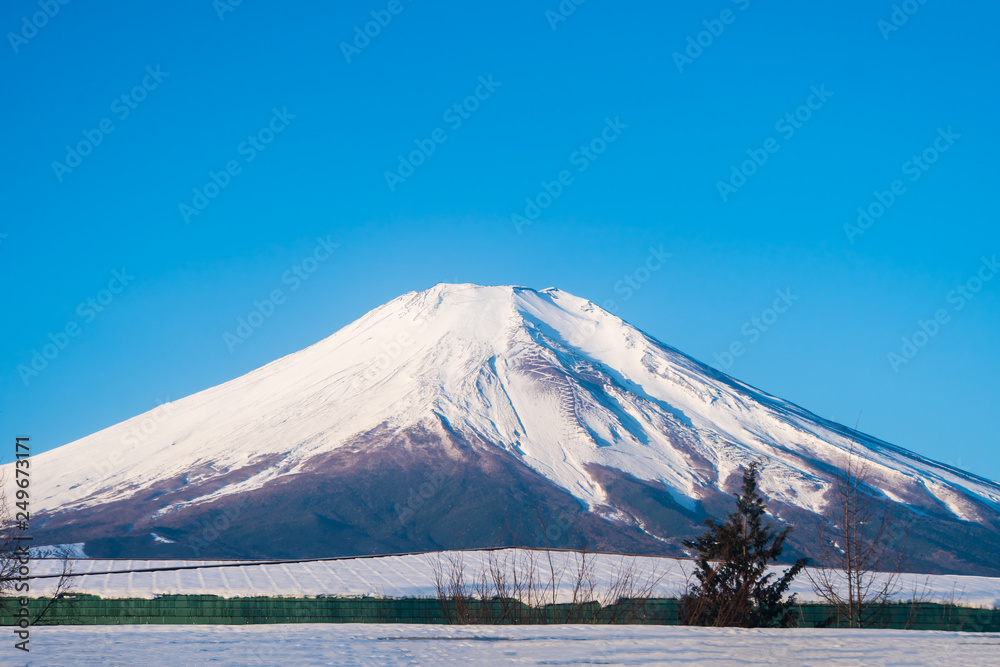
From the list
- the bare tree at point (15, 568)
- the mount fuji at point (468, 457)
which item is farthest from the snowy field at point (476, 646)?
the mount fuji at point (468, 457)

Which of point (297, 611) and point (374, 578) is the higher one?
point (374, 578)

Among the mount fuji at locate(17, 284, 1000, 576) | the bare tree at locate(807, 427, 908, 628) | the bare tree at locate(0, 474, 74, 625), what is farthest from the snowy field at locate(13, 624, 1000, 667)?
the mount fuji at locate(17, 284, 1000, 576)

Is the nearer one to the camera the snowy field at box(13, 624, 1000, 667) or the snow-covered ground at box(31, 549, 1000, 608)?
the snowy field at box(13, 624, 1000, 667)

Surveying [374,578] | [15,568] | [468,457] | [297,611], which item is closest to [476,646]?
[15,568]

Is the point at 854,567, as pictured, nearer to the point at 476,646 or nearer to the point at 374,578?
the point at 476,646

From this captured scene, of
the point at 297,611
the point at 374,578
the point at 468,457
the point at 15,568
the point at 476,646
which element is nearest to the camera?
the point at 476,646

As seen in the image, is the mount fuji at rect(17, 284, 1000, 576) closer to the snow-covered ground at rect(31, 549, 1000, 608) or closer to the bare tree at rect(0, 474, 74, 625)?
the snow-covered ground at rect(31, 549, 1000, 608)

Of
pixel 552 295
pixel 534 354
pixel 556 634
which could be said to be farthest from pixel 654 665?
pixel 552 295

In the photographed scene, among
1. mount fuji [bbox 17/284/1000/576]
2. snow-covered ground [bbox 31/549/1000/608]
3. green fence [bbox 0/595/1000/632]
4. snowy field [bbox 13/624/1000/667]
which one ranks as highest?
mount fuji [bbox 17/284/1000/576]

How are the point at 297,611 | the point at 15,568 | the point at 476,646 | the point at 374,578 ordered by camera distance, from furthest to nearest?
the point at 374,578 → the point at 297,611 → the point at 15,568 → the point at 476,646
